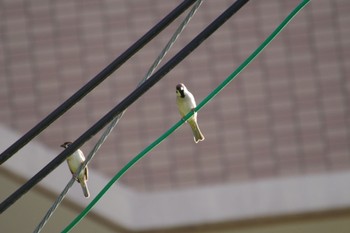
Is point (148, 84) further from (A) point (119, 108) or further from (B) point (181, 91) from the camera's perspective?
(B) point (181, 91)

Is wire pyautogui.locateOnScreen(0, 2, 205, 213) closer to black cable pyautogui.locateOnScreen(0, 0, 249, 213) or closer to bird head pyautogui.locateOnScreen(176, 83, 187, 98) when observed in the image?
black cable pyautogui.locateOnScreen(0, 0, 249, 213)

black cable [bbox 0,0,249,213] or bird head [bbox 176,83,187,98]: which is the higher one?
black cable [bbox 0,0,249,213]

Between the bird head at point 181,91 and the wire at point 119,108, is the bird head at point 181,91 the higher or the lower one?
the lower one

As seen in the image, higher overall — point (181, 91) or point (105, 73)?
point (105, 73)

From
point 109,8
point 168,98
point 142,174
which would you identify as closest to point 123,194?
point 142,174

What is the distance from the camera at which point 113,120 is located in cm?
368

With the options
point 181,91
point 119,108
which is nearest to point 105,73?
point 119,108

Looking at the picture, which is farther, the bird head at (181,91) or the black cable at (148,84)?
the bird head at (181,91)

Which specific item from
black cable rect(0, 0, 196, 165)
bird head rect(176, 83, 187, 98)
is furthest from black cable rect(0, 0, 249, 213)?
bird head rect(176, 83, 187, 98)

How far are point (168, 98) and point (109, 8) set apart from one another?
0.90m

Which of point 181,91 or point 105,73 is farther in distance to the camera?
point 181,91

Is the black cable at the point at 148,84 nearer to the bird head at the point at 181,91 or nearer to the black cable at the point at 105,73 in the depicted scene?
the black cable at the point at 105,73

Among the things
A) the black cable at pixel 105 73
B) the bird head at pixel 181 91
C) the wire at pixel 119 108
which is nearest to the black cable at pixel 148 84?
the wire at pixel 119 108

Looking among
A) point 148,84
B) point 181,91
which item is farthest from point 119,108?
point 181,91
